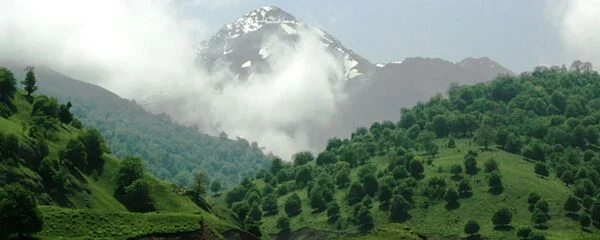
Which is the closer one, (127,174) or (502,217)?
(127,174)

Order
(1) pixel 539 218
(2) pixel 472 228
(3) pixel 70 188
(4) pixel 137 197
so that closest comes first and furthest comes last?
1. (3) pixel 70 188
2. (4) pixel 137 197
3. (2) pixel 472 228
4. (1) pixel 539 218

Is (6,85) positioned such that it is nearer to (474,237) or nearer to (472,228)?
(472,228)

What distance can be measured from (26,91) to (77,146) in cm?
3987

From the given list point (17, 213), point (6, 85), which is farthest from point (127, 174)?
point (17, 213)

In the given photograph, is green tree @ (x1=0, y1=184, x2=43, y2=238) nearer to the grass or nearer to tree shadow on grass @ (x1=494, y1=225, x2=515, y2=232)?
the grass

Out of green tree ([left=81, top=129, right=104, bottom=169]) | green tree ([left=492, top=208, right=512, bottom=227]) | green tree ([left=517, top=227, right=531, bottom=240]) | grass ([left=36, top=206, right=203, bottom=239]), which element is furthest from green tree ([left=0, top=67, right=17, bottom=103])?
green tree ([left=517, top=227, right=531, bottom=240])

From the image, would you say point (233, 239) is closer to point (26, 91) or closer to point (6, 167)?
point (6, 167)

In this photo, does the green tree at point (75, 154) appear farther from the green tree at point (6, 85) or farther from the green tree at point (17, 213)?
the green tree at point (17, 213)

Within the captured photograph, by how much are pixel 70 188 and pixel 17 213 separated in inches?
1351

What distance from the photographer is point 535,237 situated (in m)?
186

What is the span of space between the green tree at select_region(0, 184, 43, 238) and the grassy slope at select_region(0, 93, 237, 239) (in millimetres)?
5040

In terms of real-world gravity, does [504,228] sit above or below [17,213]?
below

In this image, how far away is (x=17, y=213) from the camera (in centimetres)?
10312

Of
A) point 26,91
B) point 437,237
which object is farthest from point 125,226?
point 437,237
